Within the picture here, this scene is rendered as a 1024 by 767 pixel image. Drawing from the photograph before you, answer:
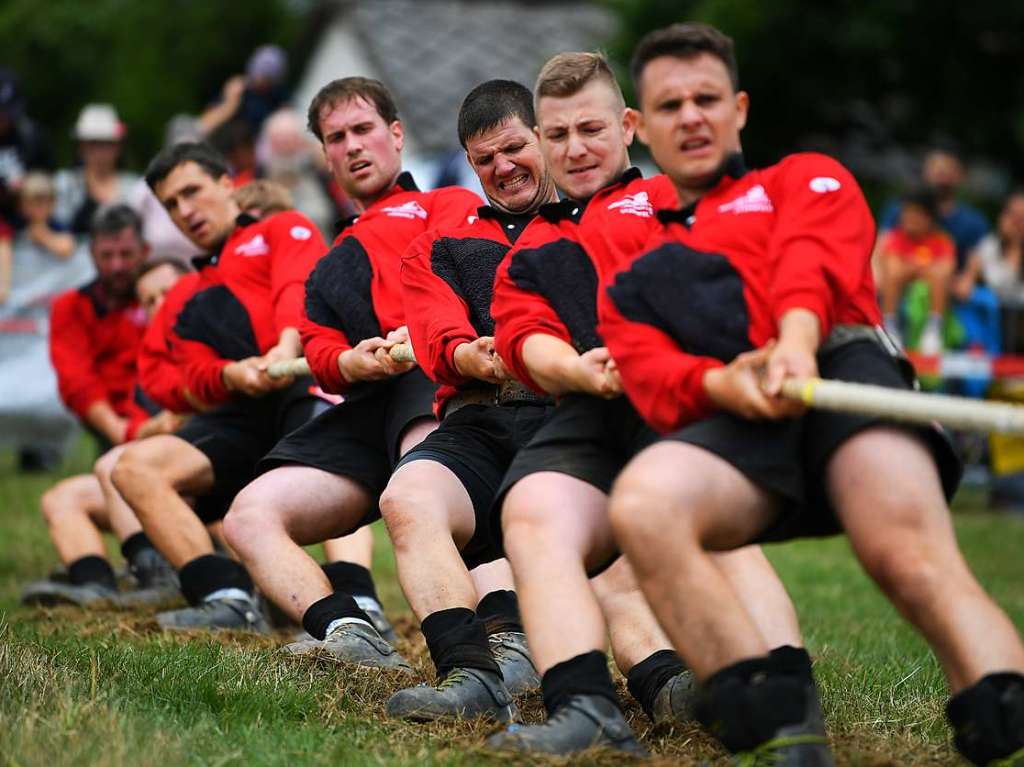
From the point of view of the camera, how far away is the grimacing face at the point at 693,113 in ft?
13.9

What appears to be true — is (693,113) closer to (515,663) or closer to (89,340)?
(515,663)

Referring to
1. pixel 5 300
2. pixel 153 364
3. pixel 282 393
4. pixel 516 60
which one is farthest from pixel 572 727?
pixel 516 60

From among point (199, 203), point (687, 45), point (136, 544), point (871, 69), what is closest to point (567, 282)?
point (687, 45)

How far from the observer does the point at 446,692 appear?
4715mm

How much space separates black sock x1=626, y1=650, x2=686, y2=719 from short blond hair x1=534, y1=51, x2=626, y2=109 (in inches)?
63.7

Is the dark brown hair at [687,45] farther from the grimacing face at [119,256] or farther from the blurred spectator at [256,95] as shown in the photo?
the blurred spectator at [256,95]

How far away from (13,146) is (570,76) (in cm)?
994

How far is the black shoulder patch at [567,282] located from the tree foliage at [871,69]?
1314 centimetres

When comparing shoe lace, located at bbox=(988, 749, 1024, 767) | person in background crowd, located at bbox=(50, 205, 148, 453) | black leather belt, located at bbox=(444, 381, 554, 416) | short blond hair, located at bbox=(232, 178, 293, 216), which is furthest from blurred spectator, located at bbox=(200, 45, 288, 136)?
shoe lace, located at bbox=(988, 749, 1024, 767)

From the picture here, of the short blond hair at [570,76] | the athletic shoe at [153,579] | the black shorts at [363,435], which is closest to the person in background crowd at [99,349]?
the athletic shoe at [153,579]

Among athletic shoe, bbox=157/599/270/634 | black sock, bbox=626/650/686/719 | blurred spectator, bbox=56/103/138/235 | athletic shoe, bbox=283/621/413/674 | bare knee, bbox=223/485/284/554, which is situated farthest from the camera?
blurred spectator, bbox=56/103/138/235

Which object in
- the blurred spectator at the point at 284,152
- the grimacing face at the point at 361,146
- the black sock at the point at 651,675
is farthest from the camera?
the blurred spectator at the point at 284,152

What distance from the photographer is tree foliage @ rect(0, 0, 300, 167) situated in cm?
3288

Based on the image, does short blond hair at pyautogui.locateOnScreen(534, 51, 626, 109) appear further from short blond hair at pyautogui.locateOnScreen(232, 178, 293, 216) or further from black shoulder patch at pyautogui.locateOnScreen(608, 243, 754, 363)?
short blond hair at pyautogui.locateOnScreen(232, 178, 293, 216)
